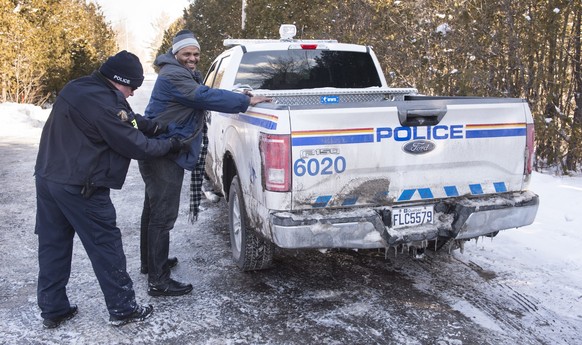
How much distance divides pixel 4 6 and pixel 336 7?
11.7m

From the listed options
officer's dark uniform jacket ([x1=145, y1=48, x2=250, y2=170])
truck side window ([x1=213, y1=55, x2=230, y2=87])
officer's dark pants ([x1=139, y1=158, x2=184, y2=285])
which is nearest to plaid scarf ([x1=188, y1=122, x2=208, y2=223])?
officer's dark uniform jacket ([x1=145, y1=48, x2=250, y2=170])

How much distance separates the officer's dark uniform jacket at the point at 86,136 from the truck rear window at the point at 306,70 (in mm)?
2305

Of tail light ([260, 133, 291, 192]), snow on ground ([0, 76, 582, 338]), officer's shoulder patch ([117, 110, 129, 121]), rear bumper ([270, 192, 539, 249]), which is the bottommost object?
snow on ground ([0, 76, 582, 338])

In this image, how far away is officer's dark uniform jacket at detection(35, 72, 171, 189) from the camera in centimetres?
318

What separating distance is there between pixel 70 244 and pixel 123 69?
4.11 ft

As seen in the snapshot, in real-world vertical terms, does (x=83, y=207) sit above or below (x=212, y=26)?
below

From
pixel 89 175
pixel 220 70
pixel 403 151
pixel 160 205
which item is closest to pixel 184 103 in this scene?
pixel 160 205

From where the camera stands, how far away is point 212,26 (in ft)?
86.1

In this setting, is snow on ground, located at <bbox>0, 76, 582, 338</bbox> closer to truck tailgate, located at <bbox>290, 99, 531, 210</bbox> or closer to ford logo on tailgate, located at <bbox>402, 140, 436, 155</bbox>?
truck tailgate, located at <bbox>290, 99, 531, 210</bbox>

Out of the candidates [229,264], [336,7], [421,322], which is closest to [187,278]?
[229,264]

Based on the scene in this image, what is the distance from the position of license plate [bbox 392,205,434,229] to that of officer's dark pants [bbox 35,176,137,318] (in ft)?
6.24

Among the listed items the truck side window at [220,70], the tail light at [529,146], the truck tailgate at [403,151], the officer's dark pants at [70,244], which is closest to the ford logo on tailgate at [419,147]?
the truck tailgate at [403,151]

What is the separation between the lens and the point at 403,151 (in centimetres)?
350

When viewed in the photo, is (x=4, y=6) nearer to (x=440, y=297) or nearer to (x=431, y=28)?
(x=431, y=28)
